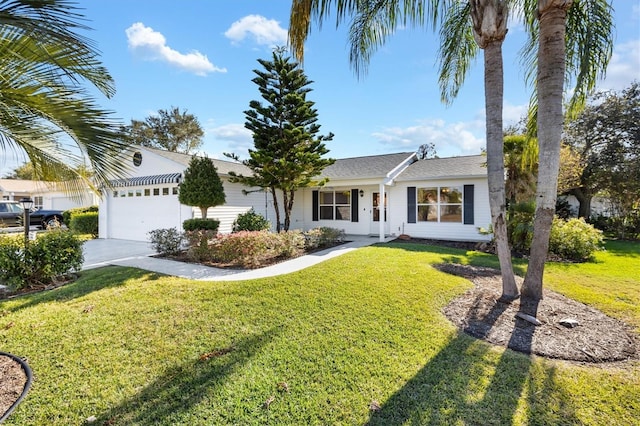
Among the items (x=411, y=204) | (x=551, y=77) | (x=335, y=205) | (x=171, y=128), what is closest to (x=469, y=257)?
(x=411, y=204)

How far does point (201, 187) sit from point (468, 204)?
995 centimetres

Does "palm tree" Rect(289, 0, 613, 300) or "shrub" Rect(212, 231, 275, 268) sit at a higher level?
"palm tree" Rect(289, 0, 613, 300)

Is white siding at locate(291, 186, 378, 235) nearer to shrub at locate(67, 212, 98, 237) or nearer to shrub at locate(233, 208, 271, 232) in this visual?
shrub at locate(233, 208, 271, 232)

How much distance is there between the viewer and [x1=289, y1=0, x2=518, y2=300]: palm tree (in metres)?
4.86

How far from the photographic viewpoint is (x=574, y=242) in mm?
8562

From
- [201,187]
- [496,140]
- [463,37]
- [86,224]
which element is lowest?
[86,224]

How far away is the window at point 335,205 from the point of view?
571 inches

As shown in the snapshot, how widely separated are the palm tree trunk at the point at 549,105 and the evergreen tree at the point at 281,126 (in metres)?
6.94

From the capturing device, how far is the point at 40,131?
3.51 m

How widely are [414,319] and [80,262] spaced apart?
23.9ft

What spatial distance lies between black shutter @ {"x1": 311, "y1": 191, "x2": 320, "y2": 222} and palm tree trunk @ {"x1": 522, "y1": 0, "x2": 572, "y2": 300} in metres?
11.0

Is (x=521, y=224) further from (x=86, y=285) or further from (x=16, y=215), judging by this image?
(x=16, y=215)

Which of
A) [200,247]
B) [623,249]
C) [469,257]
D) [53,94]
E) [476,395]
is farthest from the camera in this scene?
[623,249]

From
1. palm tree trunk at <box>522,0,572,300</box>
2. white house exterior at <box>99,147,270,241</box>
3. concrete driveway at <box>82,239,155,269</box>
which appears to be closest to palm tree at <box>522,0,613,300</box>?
palm tree trunk at <box>522,0,572,300</box>
